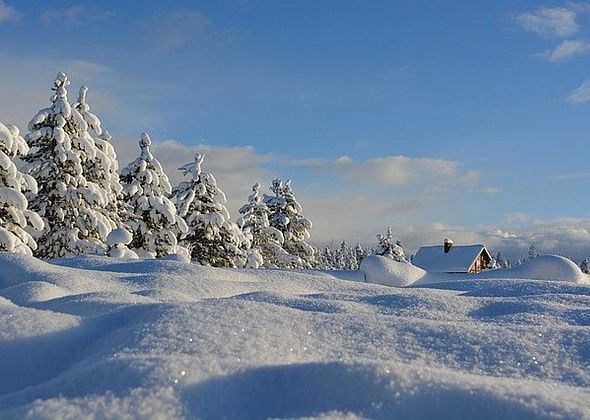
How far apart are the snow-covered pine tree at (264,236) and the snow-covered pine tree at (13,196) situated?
14.8 m

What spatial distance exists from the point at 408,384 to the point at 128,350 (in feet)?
3.50

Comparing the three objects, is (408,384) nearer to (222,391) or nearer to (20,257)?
(222,391)

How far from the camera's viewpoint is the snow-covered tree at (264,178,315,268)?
32594mm

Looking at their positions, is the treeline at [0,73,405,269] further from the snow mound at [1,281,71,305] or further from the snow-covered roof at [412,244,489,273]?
the snow-covered roof at [412,244,489,273]

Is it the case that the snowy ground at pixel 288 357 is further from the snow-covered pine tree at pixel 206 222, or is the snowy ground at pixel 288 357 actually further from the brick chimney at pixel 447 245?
the brick chimney at pixel 447 245

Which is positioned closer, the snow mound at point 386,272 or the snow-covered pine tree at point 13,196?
the snow mound at point 386,272

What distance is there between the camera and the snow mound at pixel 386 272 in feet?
29.1

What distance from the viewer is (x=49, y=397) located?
5.06 ft

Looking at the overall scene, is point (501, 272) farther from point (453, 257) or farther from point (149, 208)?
point (453, 257)

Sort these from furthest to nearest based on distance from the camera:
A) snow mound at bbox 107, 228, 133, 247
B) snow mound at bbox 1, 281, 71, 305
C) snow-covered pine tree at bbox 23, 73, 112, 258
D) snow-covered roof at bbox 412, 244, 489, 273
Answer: snow-covered roof at bbox 412, 244, 489, 273 < snow-covered pine tree at bbox 23, 73, 112, 258 < snow mound at bbox 107, 228, 133, 247 < snow mound at bbox 1, 281, 71, 305

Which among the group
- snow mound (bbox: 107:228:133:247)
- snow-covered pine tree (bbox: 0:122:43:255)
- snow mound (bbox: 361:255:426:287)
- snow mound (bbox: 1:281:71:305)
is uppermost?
snow-covered pine tree (bbox: 0:122:43:255)

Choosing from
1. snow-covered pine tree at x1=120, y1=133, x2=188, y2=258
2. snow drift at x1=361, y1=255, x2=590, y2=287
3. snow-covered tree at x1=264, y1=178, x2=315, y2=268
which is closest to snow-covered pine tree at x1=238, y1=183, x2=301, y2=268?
snow-covered tree at x1=264, y1=178, x2=315, y2=268

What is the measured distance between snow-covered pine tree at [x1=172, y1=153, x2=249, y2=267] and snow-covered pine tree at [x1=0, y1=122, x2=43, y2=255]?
8.64 metres

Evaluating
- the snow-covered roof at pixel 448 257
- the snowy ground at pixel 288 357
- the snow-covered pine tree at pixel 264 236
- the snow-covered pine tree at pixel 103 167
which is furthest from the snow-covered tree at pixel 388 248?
the snowy ground at pixel 288 357
